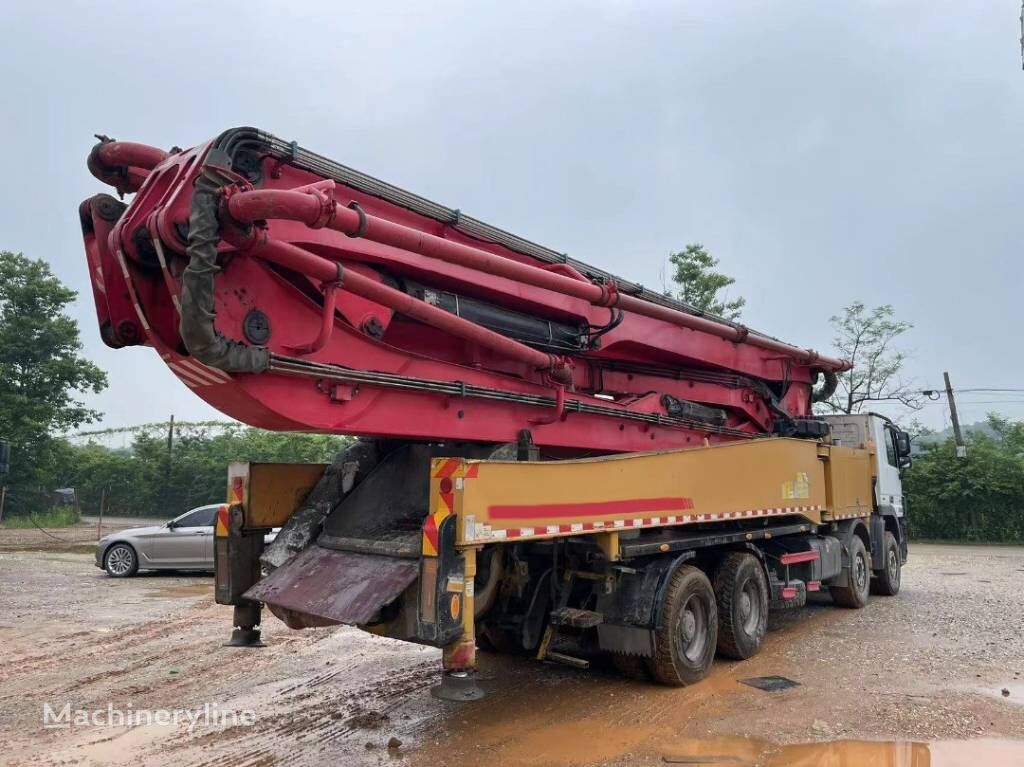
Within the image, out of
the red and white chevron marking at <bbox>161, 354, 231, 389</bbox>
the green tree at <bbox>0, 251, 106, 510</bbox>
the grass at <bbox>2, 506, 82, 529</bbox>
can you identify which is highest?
the green tree at <bbox>0, 251, 106, 510</bbox>

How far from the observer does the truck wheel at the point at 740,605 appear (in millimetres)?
6945

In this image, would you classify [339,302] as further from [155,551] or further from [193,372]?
[155,551]

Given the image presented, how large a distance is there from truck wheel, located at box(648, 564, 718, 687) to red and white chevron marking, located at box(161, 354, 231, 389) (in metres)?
3.71

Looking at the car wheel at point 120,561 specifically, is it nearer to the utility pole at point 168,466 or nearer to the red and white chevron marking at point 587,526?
the red and white chevron marking at point 587,526

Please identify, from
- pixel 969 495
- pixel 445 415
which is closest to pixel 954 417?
pixel 969 495

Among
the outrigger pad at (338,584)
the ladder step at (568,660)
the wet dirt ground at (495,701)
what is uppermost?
the outrigger pad at (338,584)

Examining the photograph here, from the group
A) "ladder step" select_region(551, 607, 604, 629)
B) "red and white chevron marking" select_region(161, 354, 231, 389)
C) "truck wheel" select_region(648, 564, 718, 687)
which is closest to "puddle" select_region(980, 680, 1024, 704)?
"truck wheel" select_region(648, 564, 718, 687)

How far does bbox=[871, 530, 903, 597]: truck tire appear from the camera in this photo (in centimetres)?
1116

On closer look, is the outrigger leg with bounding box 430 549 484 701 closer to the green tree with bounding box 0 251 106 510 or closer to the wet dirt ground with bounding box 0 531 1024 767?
the wet dirt ground with bounding box 0 531 1024 767

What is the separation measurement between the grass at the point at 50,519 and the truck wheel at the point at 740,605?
24331 millimetres

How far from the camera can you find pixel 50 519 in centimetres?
2522

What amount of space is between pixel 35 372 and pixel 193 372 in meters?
24.6

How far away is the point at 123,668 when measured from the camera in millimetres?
6891

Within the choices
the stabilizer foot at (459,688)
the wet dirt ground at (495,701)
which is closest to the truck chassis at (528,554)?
the stabilizer foot at (459,688)
